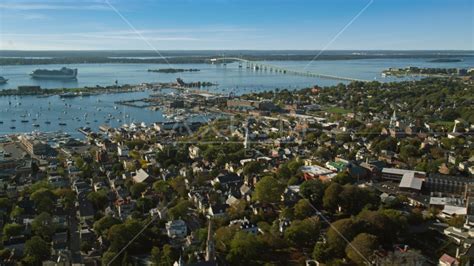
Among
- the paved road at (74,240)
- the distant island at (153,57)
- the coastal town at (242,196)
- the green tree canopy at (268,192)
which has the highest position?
the distant island at (153,57)

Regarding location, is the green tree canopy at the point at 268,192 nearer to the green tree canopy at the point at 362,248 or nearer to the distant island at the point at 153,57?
the green tree canopy at the point at 362,248

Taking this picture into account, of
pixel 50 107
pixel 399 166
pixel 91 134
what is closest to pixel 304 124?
pixel 399 166

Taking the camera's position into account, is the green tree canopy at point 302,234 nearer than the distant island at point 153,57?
Yes

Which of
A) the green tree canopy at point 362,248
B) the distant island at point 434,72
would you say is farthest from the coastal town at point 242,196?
the distant island at point 434,72

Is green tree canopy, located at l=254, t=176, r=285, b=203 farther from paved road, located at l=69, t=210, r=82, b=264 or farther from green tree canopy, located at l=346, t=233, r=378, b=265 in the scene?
paved road, located at l=69, t=210, r=82, b=264

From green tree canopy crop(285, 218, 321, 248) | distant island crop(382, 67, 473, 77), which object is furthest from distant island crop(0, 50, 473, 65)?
green tree canopy crop(285, 218, 321, 248)

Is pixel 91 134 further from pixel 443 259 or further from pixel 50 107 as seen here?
pixel 443 259

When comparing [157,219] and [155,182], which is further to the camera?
[155,182]

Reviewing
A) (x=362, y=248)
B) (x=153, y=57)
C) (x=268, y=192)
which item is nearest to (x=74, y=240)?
(x=268, y=192)
